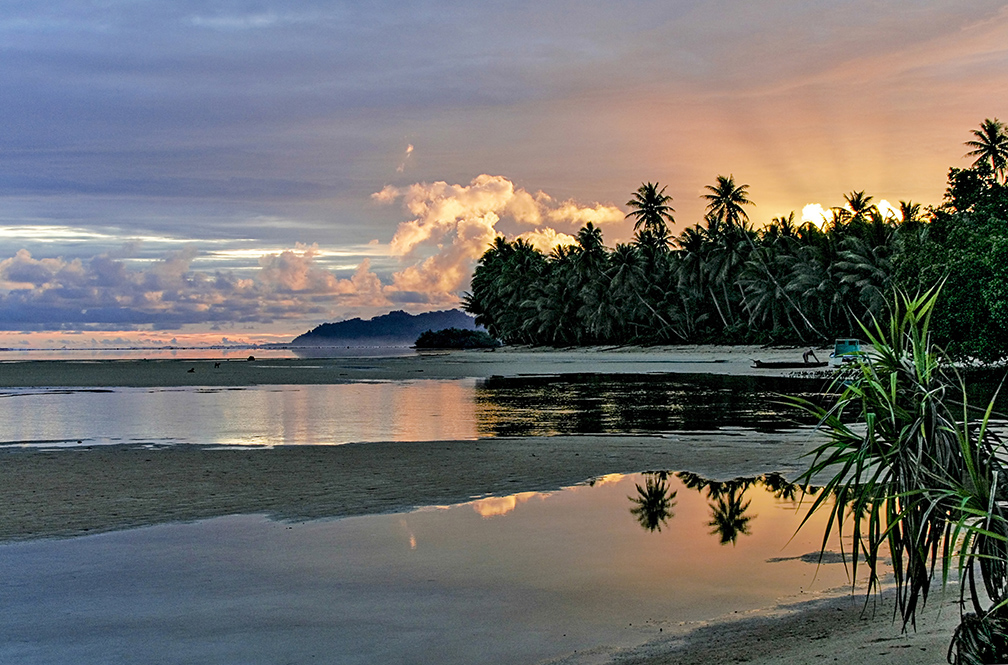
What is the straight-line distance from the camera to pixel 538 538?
36.1ft

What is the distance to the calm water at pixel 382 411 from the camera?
77.0ft

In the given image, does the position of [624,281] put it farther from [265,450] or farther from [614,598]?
[614,598]

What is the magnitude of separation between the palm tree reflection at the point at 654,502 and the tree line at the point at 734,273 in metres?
22.8

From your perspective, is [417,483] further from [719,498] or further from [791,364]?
[791,364]

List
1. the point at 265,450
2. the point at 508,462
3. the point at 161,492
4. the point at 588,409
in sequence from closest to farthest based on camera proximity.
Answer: the point at 161,492 < the point at 508,462 < the point at 265,450 < the point at 588,409

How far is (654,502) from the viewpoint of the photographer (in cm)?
1355

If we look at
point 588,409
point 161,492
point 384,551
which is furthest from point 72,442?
point 588,409

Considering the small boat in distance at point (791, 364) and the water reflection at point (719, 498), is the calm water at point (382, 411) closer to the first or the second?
the water reflection at point (719, 498)

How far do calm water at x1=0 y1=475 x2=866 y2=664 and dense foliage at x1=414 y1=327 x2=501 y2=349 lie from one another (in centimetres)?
14091

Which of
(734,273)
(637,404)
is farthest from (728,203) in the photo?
(637,404)

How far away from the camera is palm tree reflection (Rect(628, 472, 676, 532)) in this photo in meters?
12.1

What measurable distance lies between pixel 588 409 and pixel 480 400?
286 inches

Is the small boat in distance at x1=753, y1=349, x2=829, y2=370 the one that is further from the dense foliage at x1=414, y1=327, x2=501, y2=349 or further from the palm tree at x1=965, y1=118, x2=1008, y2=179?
the dense foliage at x1=414, y1=327, x2=501, y2=349

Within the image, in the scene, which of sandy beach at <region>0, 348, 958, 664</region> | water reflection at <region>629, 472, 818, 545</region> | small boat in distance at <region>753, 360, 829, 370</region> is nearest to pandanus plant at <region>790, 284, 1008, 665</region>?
sandy beach at <region>0, 348, 958, 664</region>
